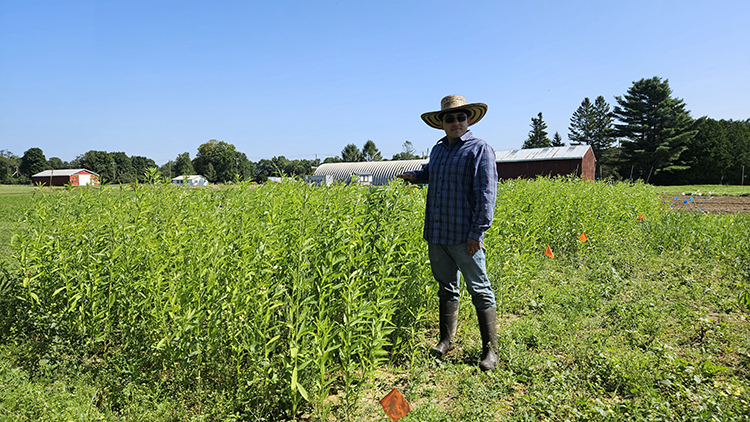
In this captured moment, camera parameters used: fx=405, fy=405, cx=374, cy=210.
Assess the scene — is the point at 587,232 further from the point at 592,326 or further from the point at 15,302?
the point at 15,302

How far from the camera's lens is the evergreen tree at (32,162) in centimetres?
9225

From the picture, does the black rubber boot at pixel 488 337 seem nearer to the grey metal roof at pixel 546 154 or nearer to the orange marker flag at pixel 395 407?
the orange marker flag at pixel 395 407

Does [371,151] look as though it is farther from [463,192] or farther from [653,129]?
[463,192]

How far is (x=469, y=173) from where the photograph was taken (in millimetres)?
3291

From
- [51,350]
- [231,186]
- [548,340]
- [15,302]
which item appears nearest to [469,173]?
[548,340]

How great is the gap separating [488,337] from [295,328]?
5.83 feet

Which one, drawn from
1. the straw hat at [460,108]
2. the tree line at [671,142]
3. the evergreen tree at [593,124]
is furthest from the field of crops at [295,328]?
the evergreen tree at [593,124]

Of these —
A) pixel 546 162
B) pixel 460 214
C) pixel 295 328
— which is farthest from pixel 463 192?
pixel 546 162

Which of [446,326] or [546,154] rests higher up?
[546,154]

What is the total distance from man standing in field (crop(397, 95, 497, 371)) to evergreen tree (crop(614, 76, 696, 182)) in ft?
160

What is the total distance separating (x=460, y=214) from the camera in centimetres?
330

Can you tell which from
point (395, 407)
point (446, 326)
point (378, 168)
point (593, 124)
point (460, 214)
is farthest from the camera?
point (593, 124)

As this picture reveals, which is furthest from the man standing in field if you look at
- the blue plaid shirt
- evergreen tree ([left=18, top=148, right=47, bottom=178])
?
evergreen tree ([left=18, top=148, right=47, bottom=178])

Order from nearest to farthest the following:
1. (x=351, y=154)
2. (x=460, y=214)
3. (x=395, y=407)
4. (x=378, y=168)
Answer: (x=395, y=407) < (x=460, y=214) < (x=378, y=168) < (x=351, y=154)
